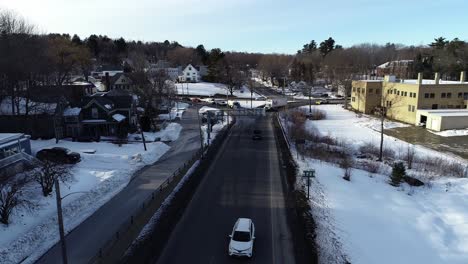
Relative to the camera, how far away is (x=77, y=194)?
25.2 metres

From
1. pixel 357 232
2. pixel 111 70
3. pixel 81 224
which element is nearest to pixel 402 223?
pixel 357 232

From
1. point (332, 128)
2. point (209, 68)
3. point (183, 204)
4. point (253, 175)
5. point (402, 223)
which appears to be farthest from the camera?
point (209, 68)

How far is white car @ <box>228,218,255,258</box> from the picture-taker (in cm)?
1673

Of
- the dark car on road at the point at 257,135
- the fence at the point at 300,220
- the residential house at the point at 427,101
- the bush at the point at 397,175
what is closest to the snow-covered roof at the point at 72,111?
the dark car on road at the point at 257,135

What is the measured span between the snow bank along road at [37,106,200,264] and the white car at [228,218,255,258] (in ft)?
21.7

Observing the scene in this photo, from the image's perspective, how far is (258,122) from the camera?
58750mm

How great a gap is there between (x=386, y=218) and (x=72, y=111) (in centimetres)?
3739

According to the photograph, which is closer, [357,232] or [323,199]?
[357,232]

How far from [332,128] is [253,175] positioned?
1180 inches

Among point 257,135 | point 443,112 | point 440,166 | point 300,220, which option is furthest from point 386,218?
point 443,112

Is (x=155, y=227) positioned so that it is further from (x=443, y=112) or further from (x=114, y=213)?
(x=443, y=112)

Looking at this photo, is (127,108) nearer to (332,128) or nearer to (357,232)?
(332,128)

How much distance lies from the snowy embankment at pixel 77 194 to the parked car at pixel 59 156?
28.2 inches

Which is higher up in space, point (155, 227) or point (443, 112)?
point (443, 112)
